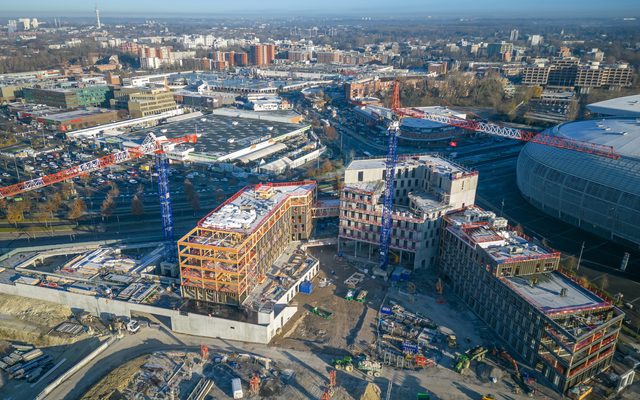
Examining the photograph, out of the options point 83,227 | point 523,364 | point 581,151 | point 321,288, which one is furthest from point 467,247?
point 83,227

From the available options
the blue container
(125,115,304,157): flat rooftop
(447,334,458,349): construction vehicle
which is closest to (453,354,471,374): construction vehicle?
(447,334,458,349): construction vehicle

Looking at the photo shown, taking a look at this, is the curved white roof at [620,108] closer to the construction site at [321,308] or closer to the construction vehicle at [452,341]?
the construction site at [321,308]

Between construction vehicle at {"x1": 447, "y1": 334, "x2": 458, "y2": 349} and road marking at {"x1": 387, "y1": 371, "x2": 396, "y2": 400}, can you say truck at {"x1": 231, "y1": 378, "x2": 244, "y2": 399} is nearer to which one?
road marking at {"x1": 387, "y1": 371, "x2": 396, "y2": 400}

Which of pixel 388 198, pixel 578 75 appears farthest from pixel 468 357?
pixel 578 75

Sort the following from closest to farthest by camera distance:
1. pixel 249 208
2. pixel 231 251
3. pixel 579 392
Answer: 1. pixel 579 392
2. pixel 231 251
3. pixel 249 208

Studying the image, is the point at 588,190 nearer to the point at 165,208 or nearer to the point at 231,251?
the point at 231,251

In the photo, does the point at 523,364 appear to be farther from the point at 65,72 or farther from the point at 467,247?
the point at 65,72

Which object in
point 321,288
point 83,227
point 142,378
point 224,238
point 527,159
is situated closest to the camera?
point 142,378
